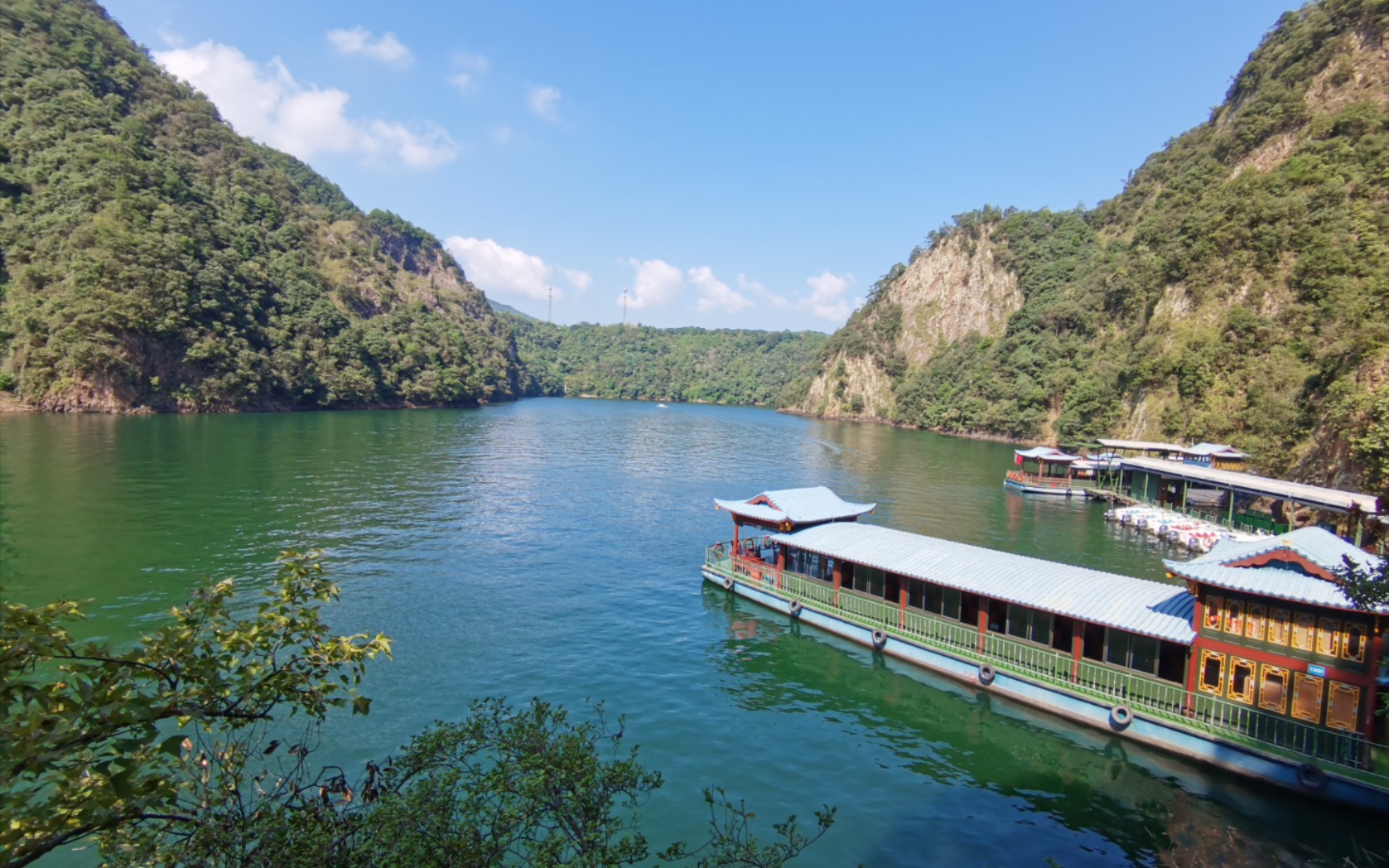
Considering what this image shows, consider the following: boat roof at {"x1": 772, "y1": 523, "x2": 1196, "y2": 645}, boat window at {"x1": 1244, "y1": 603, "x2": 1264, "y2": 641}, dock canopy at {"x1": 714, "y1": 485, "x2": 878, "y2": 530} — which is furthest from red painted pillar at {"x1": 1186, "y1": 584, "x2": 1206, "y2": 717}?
dock canopy at {"x1": 714, "y1": 485, "x2": 878, "y2": 530}

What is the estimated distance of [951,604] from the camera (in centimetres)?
2484

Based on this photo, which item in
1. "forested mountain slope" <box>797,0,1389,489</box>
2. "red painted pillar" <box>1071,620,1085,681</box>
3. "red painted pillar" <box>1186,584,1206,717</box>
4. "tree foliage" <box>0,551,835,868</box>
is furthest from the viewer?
"forested mountain slope" <box>797,0,1389,489</box>

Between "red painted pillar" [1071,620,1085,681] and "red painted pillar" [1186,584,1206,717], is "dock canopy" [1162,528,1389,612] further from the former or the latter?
"red painted pillar" [1071,620,1085,681]

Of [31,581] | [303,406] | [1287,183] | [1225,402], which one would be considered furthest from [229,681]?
[303,406]

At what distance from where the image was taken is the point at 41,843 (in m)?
4.71

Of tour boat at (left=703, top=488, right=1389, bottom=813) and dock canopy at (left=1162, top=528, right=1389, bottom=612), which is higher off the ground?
dock canopy at (left=1162, top=528, right=1389, bottom=612)

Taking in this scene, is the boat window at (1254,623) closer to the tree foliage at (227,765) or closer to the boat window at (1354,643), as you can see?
the boat window at (1354,643)

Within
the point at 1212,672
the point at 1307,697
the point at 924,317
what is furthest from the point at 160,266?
the point at 924,317

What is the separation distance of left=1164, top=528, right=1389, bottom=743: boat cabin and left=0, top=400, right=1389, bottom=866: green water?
2361 millimetres

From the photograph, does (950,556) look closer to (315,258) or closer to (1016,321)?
(1016,321)

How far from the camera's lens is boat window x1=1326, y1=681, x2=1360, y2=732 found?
55.8ft

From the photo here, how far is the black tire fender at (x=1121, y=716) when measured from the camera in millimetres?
19609

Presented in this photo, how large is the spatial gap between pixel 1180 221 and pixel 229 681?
113203mm

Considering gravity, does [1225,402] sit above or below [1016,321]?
below
